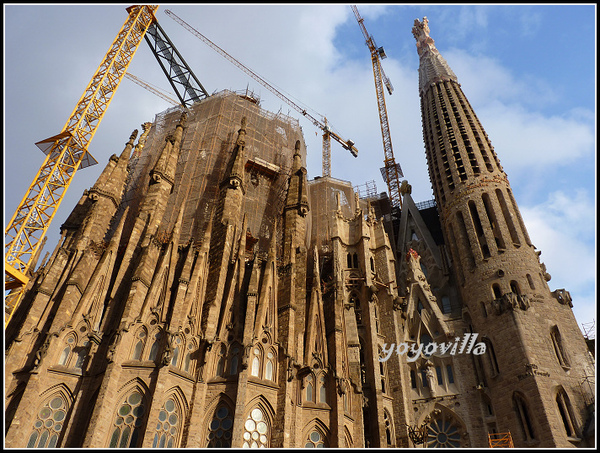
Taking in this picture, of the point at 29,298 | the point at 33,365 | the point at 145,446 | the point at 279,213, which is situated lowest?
the point at 145,446

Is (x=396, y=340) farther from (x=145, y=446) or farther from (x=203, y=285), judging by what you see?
(x=145, y=446)

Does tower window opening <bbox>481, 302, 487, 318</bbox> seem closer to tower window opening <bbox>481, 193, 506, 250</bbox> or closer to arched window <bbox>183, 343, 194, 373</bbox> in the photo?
tower window opening <bbox>481, 193, 506, 250</bbox>

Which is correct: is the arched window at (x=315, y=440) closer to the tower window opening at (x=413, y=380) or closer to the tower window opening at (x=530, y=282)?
the tower window opening at (x=413, y=380)

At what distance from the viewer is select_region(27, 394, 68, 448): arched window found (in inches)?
688

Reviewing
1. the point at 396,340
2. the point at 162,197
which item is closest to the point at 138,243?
the point at 162,197

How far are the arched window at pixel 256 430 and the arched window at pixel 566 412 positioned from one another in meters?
14.1

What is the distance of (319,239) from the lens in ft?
121

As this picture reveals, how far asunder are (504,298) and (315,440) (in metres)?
13.6

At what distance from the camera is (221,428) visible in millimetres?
19266

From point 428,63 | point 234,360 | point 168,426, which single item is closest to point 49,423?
point 168,426

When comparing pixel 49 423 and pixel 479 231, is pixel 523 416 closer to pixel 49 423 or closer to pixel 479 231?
pixel 479 231

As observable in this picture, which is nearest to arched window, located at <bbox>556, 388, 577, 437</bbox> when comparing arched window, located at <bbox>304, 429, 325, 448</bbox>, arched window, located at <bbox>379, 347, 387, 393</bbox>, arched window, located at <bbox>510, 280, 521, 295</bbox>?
arched window, located at <bbox>510, 280, 521, 295</bbox>

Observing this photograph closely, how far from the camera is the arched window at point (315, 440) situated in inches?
805

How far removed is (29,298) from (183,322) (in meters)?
8.63
